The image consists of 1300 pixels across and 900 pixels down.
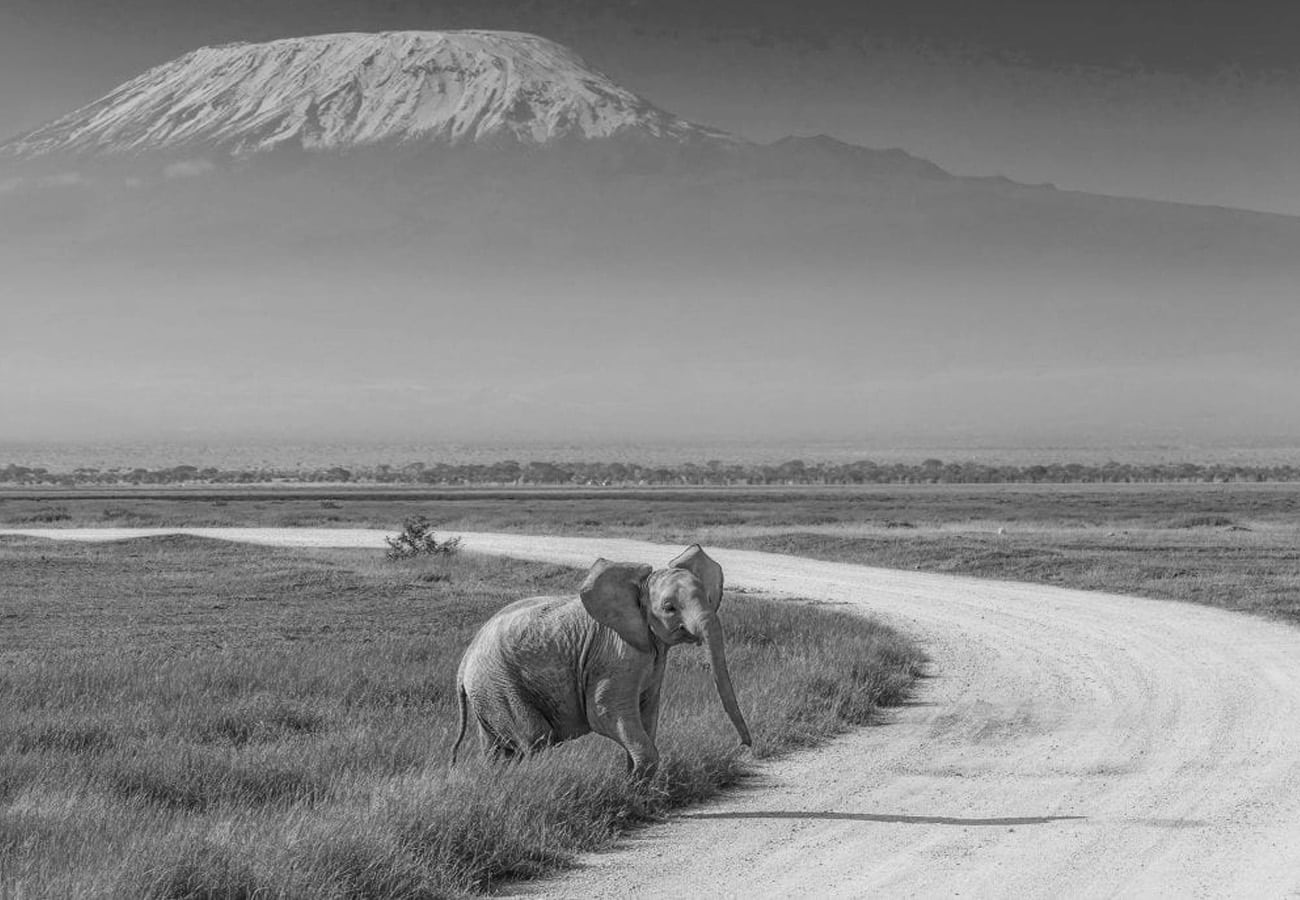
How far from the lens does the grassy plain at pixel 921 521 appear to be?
34375 mm

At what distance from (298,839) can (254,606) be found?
20.1 m

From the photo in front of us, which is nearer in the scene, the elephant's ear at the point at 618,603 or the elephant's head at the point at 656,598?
the elephant's head at the point at 656,598

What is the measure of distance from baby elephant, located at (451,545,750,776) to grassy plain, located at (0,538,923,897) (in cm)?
35

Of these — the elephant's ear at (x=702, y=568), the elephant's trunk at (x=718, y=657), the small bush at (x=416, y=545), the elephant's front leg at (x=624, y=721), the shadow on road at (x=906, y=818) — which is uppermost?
the elephant's ear at (x=702, y=568)

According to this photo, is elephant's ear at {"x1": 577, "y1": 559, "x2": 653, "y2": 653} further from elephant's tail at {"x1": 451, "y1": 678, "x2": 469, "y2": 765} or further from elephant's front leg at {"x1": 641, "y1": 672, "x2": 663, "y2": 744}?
elephant's tail at {"x1": 451, "y1": 678, "x2": 469, "y2": 765}

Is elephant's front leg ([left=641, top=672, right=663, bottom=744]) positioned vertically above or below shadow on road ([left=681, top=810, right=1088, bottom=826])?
above

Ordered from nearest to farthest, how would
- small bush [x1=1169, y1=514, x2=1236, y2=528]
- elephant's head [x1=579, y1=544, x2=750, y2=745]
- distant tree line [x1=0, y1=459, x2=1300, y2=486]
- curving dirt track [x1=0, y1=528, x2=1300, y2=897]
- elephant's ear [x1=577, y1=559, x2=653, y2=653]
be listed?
curving dirt track [x1=0, y1=528, x2=1300, y2=897] → elephant's head [x1=579, y1=544, x2=750, y2=745] → elephant's ear [x1=577, y1=559, x2=653, y2=653] → small bush [x1=1169, y1=514, x2=1236, y2=528] → distant tree line [x1=0, y1=459, x2=1300, y2=486]

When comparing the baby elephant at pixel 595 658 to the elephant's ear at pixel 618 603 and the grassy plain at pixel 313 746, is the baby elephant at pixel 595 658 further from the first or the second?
the grassy plain at pixel 313 746

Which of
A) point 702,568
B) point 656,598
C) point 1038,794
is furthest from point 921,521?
point 656,598

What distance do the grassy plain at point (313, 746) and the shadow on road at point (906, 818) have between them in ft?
1.95

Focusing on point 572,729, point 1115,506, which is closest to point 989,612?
point 572,729

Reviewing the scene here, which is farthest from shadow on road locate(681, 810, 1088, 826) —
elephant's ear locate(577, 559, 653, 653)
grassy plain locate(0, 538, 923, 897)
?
elephant's ear locate(577, 559, 653, 653)

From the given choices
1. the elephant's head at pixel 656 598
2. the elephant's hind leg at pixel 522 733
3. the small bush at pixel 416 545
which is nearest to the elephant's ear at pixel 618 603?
the elephant's head at pixel 656 598

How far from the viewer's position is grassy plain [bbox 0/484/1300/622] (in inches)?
1353
